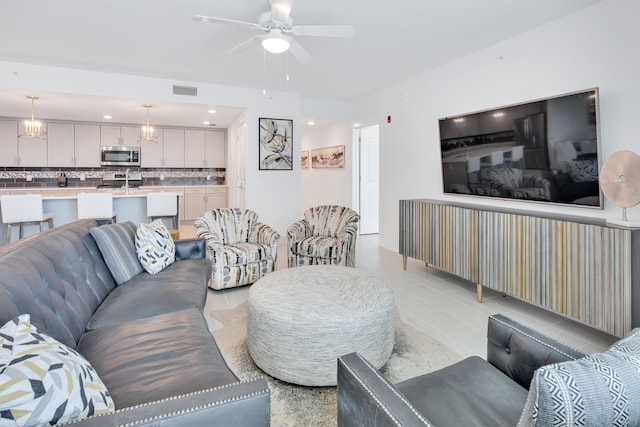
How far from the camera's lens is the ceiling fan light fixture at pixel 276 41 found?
2680 mm

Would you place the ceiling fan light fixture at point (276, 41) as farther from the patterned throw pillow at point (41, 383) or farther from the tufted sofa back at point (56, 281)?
the patterned throw pillow at point (41, 383)

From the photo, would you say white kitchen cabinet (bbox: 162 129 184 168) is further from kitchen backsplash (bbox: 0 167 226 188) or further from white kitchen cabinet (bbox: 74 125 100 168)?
white kitchen cabinet (bbox: 74 125 100 168)

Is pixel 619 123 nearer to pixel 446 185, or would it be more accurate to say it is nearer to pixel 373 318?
pixel 446 185

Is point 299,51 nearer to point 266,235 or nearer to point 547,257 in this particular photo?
point 266,235

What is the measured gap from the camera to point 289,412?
1.78m

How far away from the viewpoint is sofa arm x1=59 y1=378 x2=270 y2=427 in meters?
0.90

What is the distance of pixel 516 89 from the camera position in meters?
3.51

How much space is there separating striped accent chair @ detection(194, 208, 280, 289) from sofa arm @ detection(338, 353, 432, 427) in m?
2.57

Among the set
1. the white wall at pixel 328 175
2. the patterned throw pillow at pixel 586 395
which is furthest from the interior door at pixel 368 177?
the patterned throw pillow at pixel 586 395

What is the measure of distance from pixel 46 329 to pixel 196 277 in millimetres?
1249

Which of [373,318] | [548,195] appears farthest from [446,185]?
[373,318]

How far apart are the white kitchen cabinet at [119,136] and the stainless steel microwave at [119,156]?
0.34ft

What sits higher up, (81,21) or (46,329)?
(81,21)

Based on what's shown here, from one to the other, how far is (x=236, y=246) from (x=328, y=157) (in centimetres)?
413
